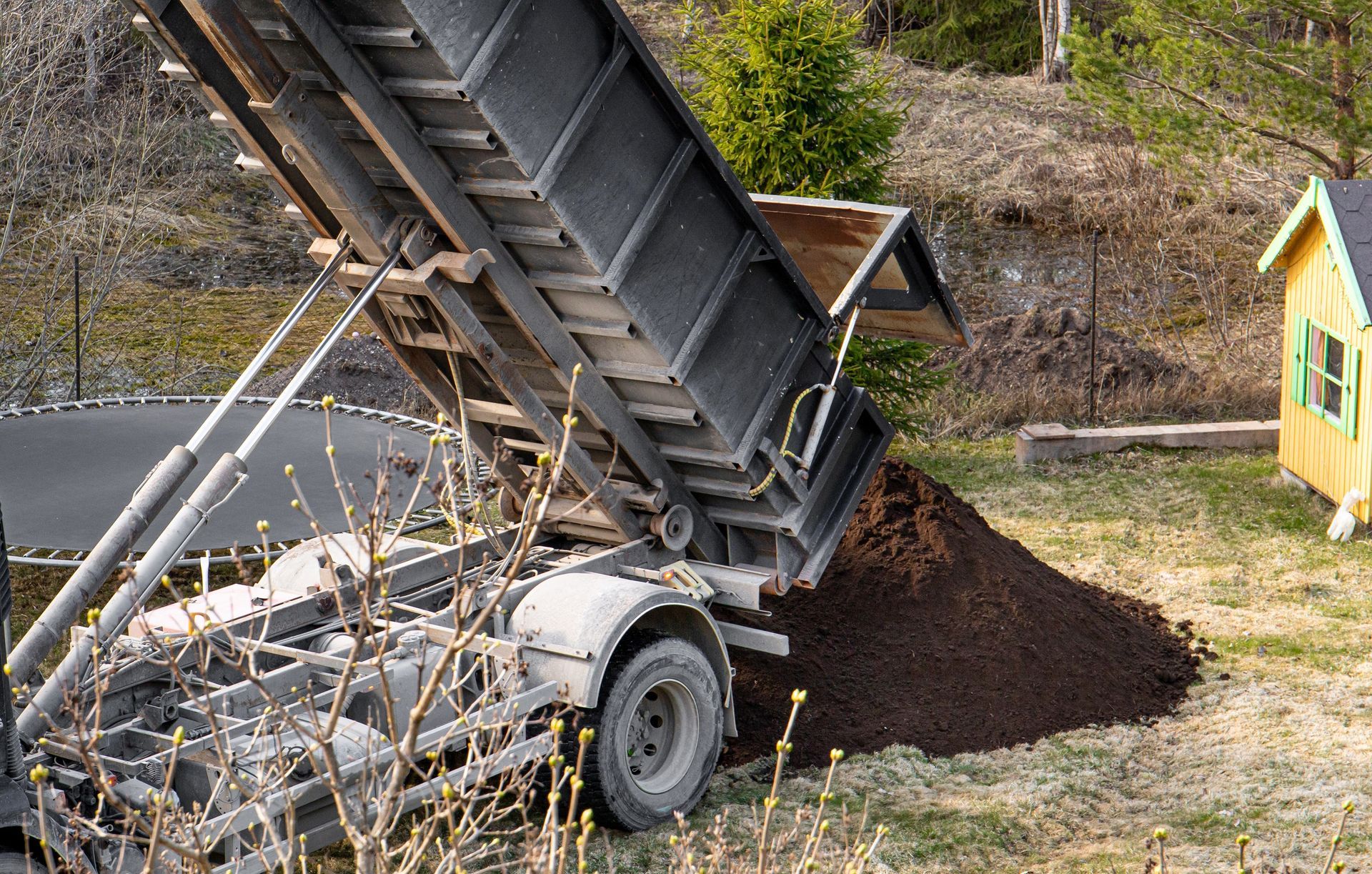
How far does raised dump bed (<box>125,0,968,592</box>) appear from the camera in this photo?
4.92m

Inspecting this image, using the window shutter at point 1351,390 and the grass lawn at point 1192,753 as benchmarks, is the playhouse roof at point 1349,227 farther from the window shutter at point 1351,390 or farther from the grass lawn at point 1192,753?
the grass lawn at point 1192,753

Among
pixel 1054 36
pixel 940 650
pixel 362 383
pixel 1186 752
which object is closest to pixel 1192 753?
pixel 1186 752

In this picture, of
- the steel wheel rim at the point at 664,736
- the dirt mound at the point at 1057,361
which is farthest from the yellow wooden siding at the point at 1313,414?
the steel wheel rim at the point at 664,736

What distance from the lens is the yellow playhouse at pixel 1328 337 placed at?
32.3ft

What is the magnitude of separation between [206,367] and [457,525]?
12.1 meters

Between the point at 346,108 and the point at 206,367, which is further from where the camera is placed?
the point at 206,367

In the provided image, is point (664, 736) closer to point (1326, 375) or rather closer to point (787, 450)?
A: point (787, 450)

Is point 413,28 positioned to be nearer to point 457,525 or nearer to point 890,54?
point 457,525

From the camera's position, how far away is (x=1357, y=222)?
395 inches

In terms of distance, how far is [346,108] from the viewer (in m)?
5.17

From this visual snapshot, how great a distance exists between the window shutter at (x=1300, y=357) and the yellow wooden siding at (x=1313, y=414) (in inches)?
1.4

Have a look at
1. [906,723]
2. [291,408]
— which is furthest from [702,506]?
[291,408]

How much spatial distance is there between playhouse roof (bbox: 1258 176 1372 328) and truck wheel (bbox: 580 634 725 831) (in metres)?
6.07

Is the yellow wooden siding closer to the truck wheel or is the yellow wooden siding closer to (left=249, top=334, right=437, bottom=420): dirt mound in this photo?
the truck wheel
